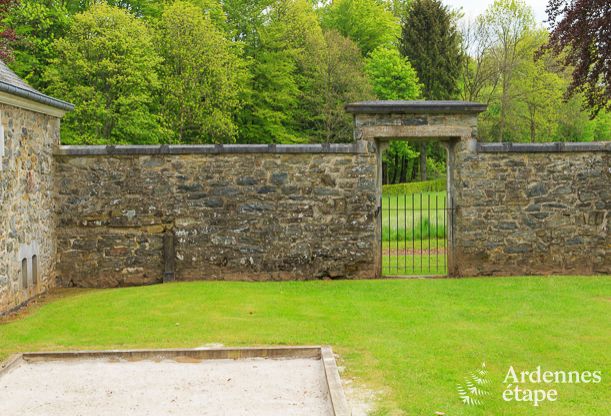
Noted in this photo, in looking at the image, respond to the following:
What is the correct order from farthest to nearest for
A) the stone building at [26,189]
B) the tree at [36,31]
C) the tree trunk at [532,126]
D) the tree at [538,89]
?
1. the tree trunk at [532,126]
2. the tree at [538,89]
3. the tree at [36,31]
4. the stone building at [26,189]

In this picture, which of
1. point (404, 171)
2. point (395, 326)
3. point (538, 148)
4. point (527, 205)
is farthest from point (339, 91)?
point (395, 326)

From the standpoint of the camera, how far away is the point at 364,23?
146 ft

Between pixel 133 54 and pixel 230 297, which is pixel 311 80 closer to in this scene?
pixel 133 54

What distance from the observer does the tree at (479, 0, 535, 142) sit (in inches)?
1608

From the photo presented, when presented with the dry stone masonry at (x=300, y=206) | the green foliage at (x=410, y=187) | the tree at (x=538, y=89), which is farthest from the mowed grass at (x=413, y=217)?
the tree at (x=538, y=89)

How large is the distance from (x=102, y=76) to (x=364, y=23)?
21.9 meters

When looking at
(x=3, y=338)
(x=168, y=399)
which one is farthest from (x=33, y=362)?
(x=168, y=399)

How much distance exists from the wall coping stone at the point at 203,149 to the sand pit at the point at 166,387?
591 cm

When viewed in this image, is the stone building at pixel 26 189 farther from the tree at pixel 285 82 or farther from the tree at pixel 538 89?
the tree at pixel 538 89

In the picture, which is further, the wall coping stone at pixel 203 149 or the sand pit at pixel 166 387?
the wall coping stone at pixel 203 149

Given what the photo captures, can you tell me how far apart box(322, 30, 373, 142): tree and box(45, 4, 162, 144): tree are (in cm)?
1053

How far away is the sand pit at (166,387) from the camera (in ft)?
20.3

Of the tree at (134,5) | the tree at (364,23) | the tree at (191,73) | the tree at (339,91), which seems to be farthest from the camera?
the tree at (364,23)

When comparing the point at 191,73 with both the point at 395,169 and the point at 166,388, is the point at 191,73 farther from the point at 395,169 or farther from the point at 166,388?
the point at 166,388
